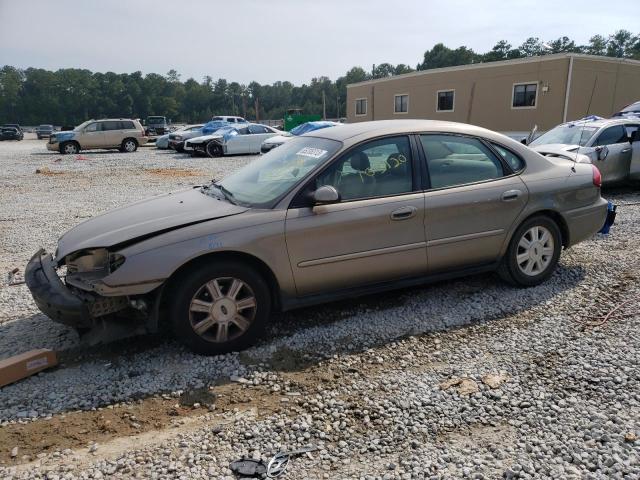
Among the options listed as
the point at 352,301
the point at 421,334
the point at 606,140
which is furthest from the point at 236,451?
the point at 606,140

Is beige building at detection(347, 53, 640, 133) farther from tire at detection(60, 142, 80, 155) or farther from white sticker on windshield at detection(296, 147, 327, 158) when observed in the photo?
white sticker on windshield at detection(296, 147, 327, 158)

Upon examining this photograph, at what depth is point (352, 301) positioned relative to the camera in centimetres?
458

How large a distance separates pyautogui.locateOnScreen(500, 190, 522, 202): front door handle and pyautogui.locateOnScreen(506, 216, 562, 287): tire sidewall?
306mm

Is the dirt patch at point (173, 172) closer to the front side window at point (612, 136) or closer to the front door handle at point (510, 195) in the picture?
the front side window at point (612, 136)

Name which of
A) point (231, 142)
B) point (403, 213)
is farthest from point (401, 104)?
point (403, 213)

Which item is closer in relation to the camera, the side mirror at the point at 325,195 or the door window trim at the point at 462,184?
the side mirror at the point at 325,195

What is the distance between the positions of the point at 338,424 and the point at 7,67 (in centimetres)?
12844

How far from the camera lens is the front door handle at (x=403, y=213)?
3973 millimetres

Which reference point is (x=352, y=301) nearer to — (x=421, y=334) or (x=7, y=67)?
(x=421, y=334)

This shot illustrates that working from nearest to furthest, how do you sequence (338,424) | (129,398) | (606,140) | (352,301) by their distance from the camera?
(338,424)
(129,398)
(352,301)
(606,140)

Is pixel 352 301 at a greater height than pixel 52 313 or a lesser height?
lesser

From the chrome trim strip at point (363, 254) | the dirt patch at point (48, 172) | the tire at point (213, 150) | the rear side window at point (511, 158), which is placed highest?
the rear side window at point (511, 158)

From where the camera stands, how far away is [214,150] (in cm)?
2158

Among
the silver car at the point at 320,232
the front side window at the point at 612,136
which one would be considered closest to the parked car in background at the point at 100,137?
the front side window at the point at 612,136
